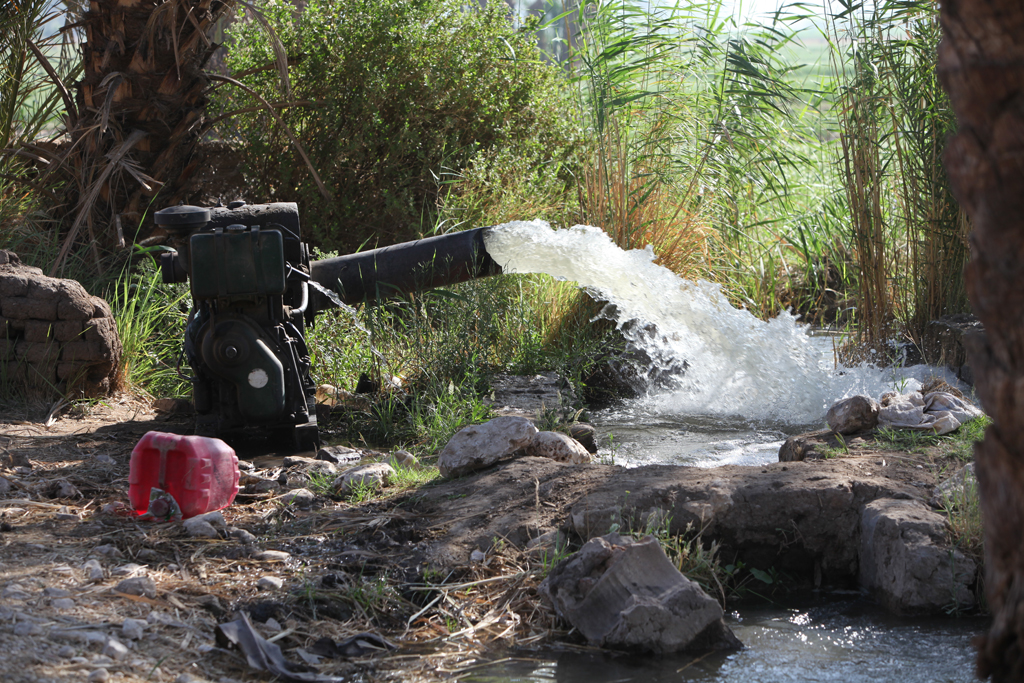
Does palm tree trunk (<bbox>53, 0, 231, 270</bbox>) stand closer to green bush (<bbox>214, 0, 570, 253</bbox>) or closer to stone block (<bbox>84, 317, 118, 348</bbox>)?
green bush (<bbox>214, 0, 570, 253</bbox>)

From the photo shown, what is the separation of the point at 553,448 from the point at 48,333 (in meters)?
2.89

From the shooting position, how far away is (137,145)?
253 inches

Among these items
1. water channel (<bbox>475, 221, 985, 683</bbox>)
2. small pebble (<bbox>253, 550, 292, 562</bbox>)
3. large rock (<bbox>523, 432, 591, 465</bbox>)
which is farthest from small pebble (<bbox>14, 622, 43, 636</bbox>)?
large rock (<bbox>523, 432, 591, 465</bbox>)

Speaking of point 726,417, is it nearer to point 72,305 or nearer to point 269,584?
point 269,584

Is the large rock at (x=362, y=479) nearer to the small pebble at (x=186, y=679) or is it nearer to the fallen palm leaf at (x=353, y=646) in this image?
the fallen palm leaf at (x=353, y=646)

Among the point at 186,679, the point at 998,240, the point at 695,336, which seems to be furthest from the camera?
the point at 695,336

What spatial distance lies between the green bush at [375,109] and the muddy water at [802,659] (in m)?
5.26

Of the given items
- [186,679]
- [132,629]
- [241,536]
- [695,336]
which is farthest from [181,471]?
[695,336]

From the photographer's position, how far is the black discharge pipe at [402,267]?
500 centimetres

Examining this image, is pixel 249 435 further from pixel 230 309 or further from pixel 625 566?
pixel 625 566

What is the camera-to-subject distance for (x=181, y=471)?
125 inches

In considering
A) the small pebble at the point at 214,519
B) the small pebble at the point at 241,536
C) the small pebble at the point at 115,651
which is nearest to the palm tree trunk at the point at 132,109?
the small pebble at the point at 214,519

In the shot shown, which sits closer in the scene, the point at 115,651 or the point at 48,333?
the point at 115,651

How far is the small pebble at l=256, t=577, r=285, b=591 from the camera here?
262 cm
